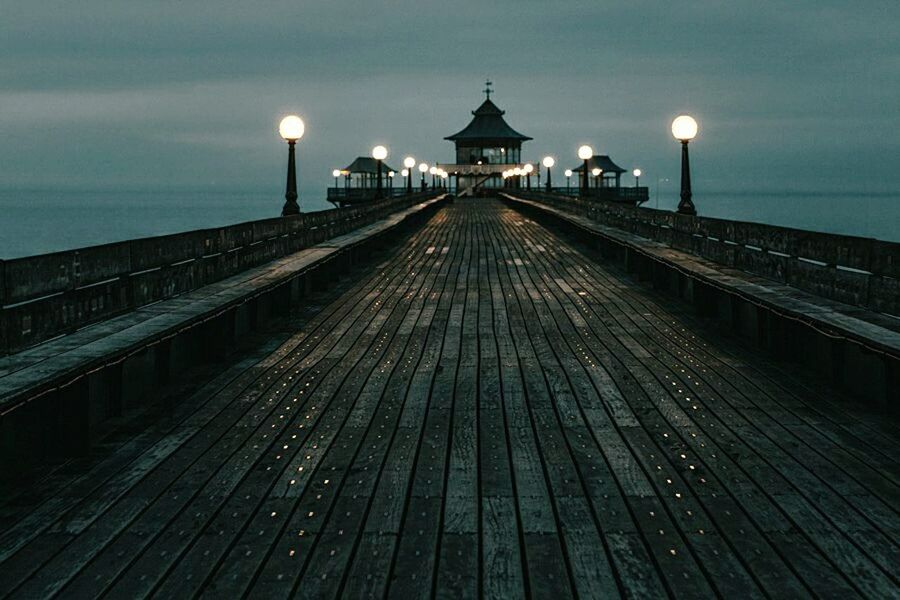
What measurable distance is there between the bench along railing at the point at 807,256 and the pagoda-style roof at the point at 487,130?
97.0 meters

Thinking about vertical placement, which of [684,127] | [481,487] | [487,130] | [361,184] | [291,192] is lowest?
[481,487]

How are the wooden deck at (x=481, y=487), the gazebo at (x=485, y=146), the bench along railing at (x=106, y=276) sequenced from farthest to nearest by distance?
the gazebo at (x=485, y=146)
the bench along railing at (x=106, y=276)
the wooden deck at (x=481, y=487)

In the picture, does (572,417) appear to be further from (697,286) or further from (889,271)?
(697,286)

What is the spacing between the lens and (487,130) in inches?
4427

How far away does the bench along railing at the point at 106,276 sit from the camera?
6.10m

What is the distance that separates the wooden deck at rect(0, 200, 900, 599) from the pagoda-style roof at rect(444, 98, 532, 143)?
104 meters

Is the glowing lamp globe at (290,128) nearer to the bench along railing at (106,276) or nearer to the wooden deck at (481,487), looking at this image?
the bench along railing at (106,276)

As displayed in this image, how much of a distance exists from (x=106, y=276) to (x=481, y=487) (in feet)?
13.7

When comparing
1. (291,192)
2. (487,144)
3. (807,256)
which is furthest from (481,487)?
(487,144)

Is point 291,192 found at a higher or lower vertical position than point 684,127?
lower

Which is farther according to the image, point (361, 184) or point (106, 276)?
point (361, 184)

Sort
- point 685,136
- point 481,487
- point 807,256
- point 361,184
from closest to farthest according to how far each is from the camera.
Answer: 1. point 481,487
2. point 807,256
3. point 685,136
4. point 361,184

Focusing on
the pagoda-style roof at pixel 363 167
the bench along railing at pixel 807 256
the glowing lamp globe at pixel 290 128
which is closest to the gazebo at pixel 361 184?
the pagoda-style roof at pixel 363 167

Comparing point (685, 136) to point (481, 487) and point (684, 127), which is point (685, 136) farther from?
point (481, 487)
